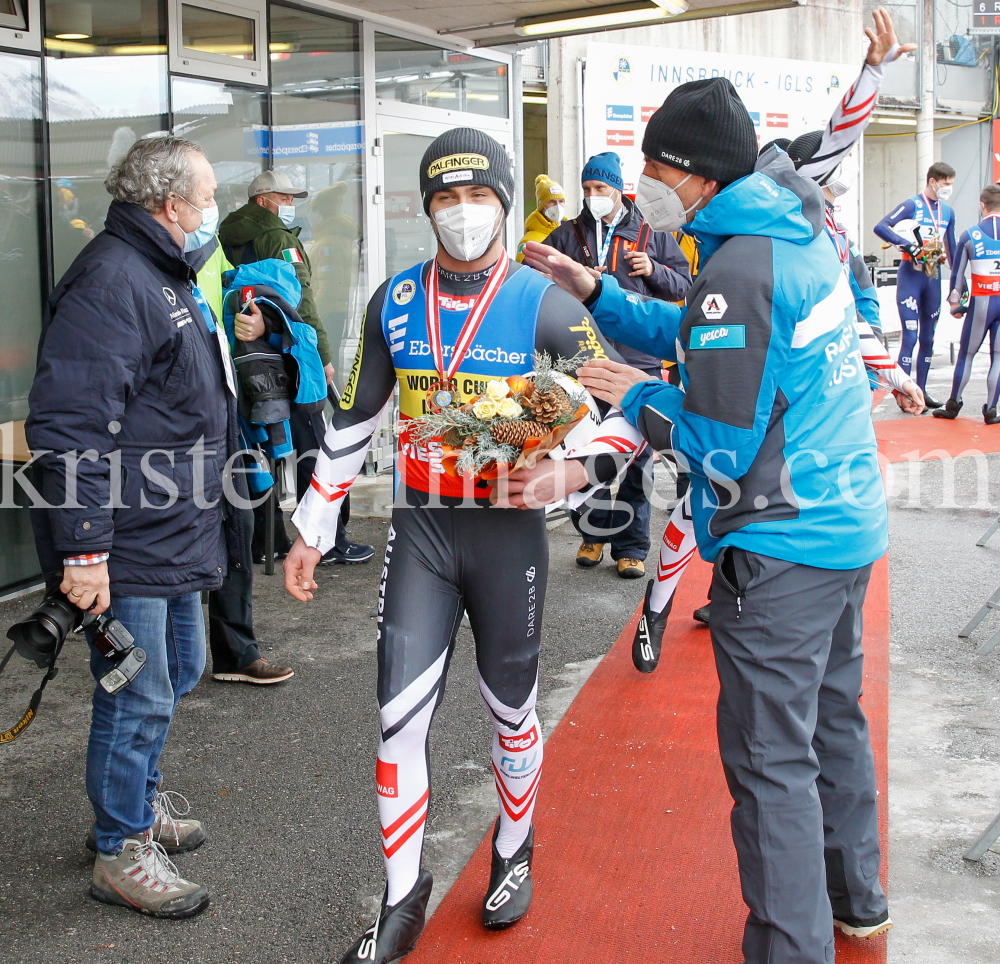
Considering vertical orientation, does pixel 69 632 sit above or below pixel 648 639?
above

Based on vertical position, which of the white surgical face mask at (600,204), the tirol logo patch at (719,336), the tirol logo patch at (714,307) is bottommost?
the tirol logo patch at (719,336)

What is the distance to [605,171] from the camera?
6391 millimetres

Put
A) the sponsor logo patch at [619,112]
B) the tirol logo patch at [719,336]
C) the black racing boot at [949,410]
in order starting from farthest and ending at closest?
the sponsor logo patch at [619,112] < the black racing boot at [949,410] < the tirol logo patch at [719,336]

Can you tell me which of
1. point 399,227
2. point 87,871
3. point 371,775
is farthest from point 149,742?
point 399,227

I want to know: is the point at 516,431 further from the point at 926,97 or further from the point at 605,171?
the point at 926,97

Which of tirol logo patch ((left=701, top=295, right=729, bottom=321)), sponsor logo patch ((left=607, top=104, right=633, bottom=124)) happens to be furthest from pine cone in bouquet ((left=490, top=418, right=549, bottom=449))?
sponsor logo patch ((left=607, top=104, right=633, bottom=124))

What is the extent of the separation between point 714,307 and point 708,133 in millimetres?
484

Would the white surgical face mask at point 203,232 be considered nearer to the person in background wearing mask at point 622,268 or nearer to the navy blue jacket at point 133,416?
the navy blue jacket at point 133,416

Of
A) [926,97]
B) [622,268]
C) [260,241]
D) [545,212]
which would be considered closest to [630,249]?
[622,268]

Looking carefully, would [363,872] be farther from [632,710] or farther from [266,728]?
[632,710]

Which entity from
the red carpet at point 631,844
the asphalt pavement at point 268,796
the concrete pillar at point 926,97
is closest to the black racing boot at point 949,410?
the asphalt pavement at point 268,796

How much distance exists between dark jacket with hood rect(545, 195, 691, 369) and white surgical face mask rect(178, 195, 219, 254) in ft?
Result: 10.6

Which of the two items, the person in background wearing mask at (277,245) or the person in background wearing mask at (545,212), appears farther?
the person in background wearing mask at (545,212)

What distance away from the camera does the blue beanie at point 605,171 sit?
6391 millimetres
